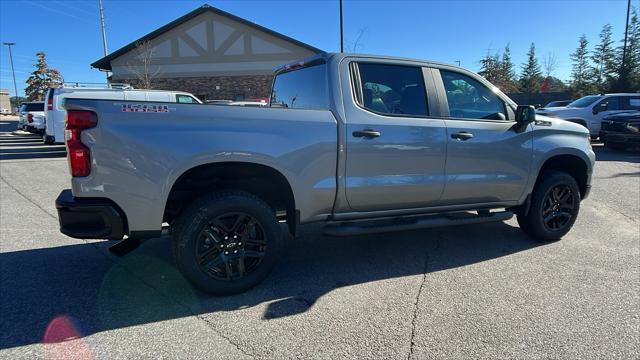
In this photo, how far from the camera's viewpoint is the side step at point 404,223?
3.89 metres

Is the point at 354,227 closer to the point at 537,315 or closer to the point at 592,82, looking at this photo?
the point at 537,315

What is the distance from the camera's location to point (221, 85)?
104ft

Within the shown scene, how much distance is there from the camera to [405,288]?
12.5ft

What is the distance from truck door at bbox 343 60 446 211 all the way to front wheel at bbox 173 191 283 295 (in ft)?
2.82

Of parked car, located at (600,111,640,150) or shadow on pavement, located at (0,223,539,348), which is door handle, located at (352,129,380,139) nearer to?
shadow on pavement, located at (0,223,539,348)

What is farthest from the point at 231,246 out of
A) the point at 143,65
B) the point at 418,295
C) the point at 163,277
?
the point at 143,65

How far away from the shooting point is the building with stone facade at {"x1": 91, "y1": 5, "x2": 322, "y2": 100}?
3123 cm

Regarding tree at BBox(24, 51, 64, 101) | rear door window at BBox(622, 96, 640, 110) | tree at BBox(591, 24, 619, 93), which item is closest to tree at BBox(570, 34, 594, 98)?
tree at BBox(591, 24, 619, 93)

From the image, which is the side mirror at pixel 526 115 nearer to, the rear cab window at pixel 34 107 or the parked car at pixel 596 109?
the parked car at pixel 596 109

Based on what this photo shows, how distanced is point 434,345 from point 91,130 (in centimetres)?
284

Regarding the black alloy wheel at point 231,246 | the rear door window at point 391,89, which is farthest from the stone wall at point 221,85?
the black alloy wheel at point 231,246

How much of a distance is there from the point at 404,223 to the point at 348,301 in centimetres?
107

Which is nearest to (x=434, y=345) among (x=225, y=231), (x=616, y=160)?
(x=225, y=231)

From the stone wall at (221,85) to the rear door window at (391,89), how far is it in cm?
2769
